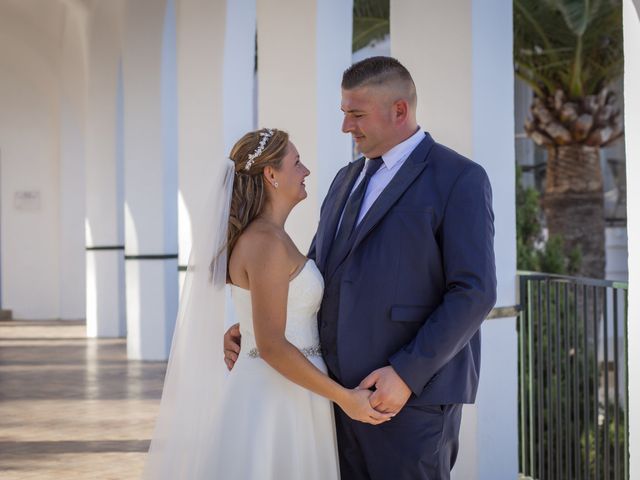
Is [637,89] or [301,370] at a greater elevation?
[637,89]

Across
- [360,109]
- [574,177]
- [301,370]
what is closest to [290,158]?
[360,109]

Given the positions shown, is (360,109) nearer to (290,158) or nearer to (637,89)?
(290,158)

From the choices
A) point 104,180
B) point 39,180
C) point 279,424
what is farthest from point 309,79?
point 39,180

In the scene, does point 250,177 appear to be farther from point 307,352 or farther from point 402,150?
point 307,352

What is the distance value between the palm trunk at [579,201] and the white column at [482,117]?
1014 centimetres

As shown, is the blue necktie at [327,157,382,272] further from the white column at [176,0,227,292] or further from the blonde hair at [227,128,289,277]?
the white column at [176,0,227,292]

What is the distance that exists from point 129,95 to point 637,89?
10.1 m

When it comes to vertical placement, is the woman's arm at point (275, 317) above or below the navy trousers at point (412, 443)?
above

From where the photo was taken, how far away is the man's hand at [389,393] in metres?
3.14

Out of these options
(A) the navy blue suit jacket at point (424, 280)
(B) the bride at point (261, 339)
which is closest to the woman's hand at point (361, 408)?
(A) the navy blue suit jacket at point (424, 280)

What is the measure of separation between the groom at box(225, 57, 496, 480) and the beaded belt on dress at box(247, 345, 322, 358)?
9 cm

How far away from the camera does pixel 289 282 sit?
345 centimetres

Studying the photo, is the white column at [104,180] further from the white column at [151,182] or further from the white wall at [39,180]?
the white wall at [39,180]

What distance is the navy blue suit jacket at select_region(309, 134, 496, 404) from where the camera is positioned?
10.3ft
